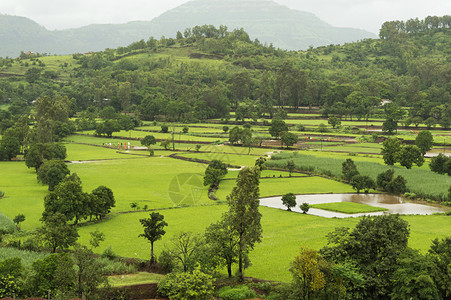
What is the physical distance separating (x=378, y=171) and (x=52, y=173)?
50791mm

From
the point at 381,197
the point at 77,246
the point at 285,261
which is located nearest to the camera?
the point at 77,246

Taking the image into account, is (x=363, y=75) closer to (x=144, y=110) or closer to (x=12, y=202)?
(x=144, y=110)

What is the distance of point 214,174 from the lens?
67125 mm

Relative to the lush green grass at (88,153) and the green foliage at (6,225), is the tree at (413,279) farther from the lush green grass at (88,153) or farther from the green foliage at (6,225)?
the lush green grass at (88,153)

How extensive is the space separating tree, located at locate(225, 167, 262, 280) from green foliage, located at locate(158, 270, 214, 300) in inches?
182

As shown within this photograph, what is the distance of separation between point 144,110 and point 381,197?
10327 cm

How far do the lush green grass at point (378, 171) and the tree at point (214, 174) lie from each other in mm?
15050

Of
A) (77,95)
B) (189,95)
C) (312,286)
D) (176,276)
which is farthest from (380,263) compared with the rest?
(77,95)

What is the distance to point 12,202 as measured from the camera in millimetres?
55844

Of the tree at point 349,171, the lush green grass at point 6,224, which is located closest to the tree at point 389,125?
the tree at point 349,171

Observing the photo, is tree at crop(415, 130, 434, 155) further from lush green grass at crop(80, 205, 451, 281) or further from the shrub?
the shrub

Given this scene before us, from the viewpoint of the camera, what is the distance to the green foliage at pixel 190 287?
27.6 m

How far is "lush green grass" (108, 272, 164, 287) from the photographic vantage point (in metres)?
31.4

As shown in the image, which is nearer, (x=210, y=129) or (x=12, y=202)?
(x=12, y=202)
